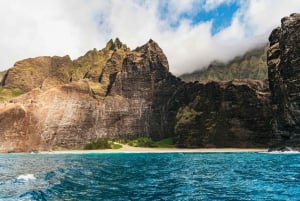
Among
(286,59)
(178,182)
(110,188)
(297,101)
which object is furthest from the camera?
(286,59)

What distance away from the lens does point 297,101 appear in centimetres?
15112

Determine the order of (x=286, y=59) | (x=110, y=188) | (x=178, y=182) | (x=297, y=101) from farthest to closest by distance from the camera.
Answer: (x=286, y=59), (x=297, y=101), (x=178, y=182), (x=110, y=188)

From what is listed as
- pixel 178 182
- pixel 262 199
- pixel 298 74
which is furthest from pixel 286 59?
pixel 262 199

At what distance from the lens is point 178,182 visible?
4928 cm

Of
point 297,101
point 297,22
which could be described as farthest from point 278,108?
point 297,22

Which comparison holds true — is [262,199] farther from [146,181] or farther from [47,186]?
[47,186]

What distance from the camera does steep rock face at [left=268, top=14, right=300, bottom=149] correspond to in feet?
497

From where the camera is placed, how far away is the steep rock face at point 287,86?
5969 inches

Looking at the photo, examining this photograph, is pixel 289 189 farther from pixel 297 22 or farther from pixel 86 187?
pixel 297 22

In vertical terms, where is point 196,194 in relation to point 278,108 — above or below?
below

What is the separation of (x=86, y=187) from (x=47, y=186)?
15.8 ft

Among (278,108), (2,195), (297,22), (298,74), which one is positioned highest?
(297,22)

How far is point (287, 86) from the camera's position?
15738 centimetres

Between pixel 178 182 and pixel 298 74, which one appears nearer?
pixel 178 182
